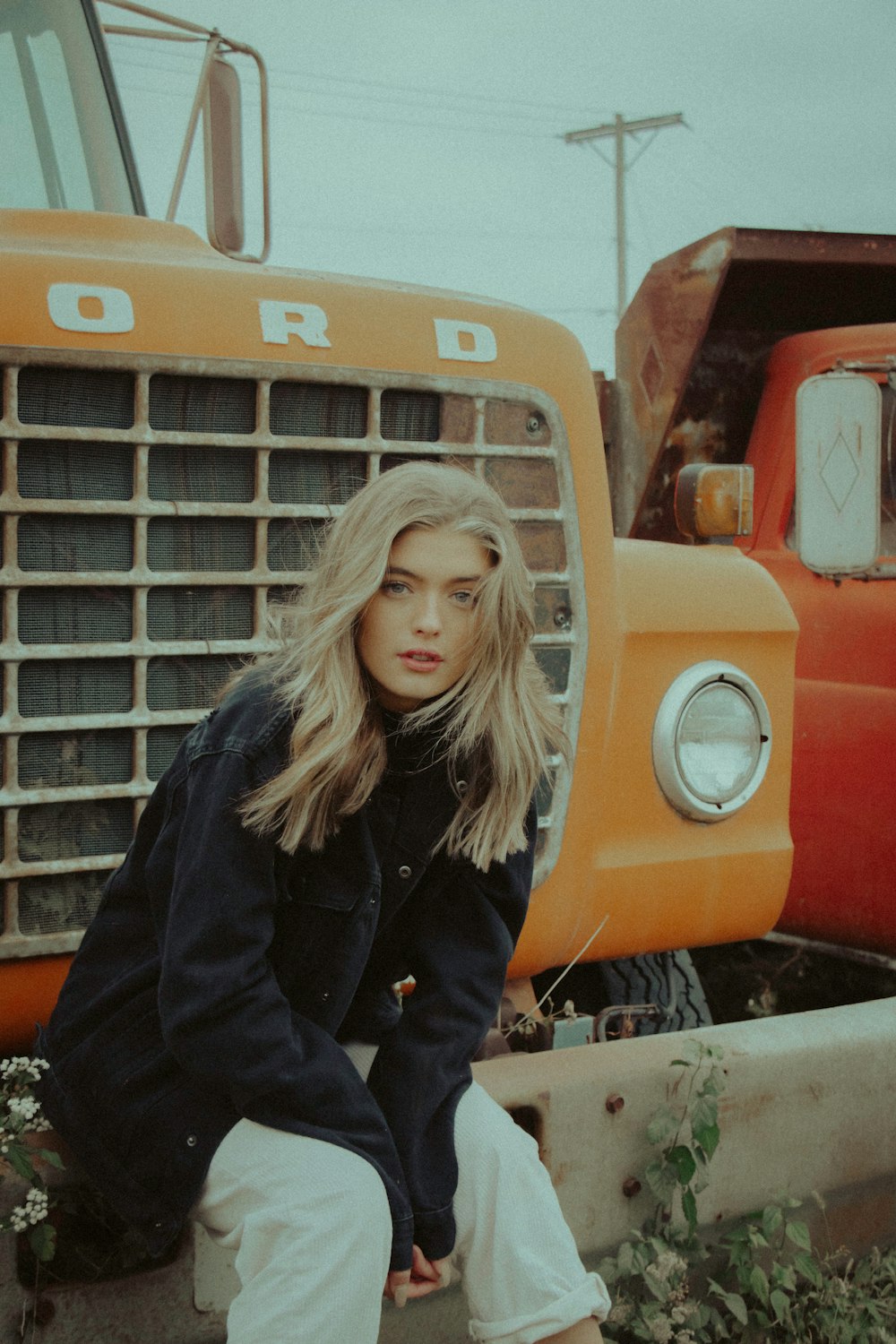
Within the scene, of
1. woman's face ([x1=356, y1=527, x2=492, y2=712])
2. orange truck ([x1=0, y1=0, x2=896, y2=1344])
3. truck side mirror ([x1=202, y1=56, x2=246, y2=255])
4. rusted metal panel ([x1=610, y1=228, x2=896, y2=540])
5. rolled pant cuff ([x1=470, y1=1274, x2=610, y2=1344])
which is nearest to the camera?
rolled pant cuff ([x1=470, y1=1274, x2=610, y2=1344])

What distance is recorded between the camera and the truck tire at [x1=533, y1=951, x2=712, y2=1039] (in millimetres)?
2777

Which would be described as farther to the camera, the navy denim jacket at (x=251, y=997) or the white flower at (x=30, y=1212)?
the white flower at (x=30, y=1212)

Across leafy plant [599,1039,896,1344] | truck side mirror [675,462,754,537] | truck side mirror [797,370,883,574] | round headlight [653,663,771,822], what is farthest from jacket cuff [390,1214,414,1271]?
truck side mirror [797,370,883,574]

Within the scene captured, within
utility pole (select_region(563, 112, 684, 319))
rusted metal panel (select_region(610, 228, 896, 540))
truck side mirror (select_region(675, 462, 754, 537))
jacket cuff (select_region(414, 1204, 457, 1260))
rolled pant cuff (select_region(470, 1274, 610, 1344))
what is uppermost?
utility pole (select_region(563, 112, 684, 319))

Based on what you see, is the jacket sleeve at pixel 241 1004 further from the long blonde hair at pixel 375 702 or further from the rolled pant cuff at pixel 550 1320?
the rolled pant cuff at pixel 550 1320

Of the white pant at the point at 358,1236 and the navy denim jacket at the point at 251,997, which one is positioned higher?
the navy denim jacket at the point at 251,997

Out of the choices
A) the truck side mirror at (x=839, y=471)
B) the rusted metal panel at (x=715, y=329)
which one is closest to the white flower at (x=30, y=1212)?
the truck side mirror at (x=839, y=471)

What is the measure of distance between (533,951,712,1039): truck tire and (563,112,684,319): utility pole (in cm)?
2363

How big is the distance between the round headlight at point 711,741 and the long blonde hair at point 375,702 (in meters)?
0.60

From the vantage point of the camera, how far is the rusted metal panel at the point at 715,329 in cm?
378

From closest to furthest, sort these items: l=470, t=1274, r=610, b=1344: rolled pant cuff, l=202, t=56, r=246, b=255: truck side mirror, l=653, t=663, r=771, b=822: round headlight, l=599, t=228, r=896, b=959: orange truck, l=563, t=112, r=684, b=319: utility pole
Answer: l=470, t=1274, r=610, b=1344: rolled pant cuff → l=653, t=663, r=771, b=822: round headlight → l=202, t=56, r=246, b=255: truck side mirror → l=599, t=228, r=896, b=959: orange truck → l=563, t=112, r=684, b=319: utility pole

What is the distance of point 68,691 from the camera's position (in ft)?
6.48

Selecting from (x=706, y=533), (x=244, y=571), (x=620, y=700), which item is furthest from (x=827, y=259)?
(x=244, y=571)

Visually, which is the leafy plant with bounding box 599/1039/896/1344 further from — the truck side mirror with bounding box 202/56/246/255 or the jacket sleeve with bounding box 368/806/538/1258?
the truck side mirror with bounding box 202/56/246/255
